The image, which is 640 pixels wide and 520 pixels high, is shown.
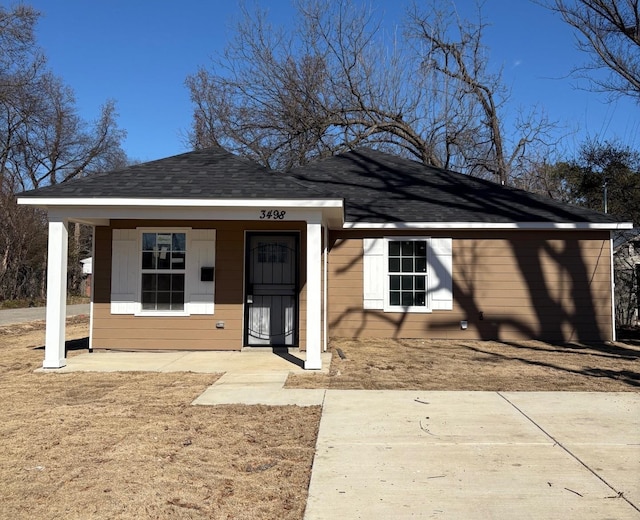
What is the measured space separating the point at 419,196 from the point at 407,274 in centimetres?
223

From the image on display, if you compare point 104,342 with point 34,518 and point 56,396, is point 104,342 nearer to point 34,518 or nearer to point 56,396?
point 56,396

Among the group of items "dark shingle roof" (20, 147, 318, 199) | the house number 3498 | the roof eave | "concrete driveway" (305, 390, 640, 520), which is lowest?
"concrete driveway" (305, 390, 640, 520)

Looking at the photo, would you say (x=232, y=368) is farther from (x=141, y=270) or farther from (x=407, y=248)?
(x=407, y=248)

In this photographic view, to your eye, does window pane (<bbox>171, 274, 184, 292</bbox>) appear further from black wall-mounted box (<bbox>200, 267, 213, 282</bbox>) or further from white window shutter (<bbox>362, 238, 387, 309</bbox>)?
white window shutter (<bbox>362, 238, 387, 309</bbox>)

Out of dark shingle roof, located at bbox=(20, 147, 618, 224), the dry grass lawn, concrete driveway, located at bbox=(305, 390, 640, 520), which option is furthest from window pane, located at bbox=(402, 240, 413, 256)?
concrete driveway, located at bbox=(305, 390, 640, 520)

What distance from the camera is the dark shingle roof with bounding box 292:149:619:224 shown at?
11.8 meters

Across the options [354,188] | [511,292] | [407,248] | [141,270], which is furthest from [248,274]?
[511,292]

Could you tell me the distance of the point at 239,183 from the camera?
8.48m

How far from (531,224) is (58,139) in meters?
33.4

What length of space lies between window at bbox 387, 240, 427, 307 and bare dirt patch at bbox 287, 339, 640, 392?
0.93 meters

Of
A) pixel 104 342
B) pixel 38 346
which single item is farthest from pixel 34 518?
pixel 38 346

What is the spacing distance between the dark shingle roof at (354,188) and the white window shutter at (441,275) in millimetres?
646

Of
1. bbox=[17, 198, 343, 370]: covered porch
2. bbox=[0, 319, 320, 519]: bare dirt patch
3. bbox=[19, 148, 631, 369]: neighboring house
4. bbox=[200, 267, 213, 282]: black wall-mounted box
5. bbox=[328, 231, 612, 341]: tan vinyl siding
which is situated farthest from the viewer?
bbox=[328, 231, 612, 341]: tan vinyl siding

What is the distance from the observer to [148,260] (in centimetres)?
1003
